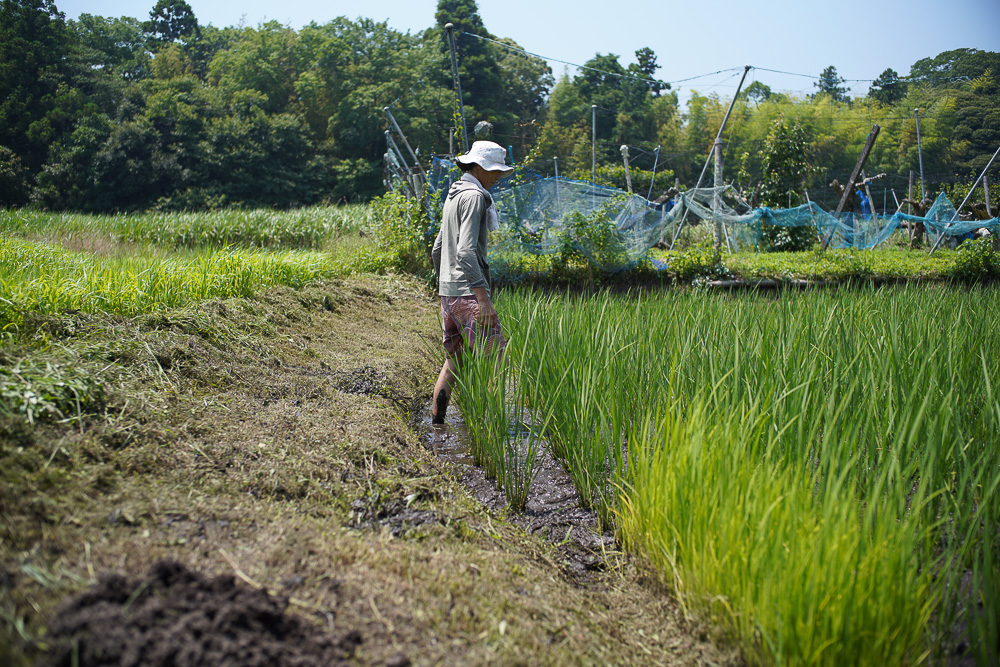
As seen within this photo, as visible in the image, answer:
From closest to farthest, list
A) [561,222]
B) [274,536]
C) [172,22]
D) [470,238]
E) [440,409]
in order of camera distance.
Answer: [274,536], [470,238], [440,409], [561,222], [172,22]

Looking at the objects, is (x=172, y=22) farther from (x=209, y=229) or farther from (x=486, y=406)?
(x=486, y=406)

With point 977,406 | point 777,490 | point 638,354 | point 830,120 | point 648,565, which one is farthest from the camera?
point 830,120

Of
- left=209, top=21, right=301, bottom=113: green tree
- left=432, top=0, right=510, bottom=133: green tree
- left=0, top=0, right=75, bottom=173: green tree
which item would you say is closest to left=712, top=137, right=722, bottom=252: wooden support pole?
left=0, top=0, right=75, bottom=173: green tree

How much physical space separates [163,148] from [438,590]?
29396mm

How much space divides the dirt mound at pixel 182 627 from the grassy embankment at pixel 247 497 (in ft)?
0.18

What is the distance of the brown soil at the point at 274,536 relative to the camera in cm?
115

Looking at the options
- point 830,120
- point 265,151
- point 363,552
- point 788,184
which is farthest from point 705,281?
point 830,120

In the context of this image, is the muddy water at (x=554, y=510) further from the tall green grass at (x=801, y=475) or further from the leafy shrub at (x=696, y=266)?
the leafy shrub at (x=696, y=266)

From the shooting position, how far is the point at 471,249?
9.62ft

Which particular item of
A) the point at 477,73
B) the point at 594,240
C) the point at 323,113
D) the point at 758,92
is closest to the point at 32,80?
the point at 323,113

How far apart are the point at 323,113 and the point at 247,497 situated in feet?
125

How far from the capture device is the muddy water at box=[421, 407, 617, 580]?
6.58ft

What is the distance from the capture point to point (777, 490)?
139 centimetres

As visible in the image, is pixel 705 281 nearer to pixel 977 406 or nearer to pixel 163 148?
pixel 977 406
